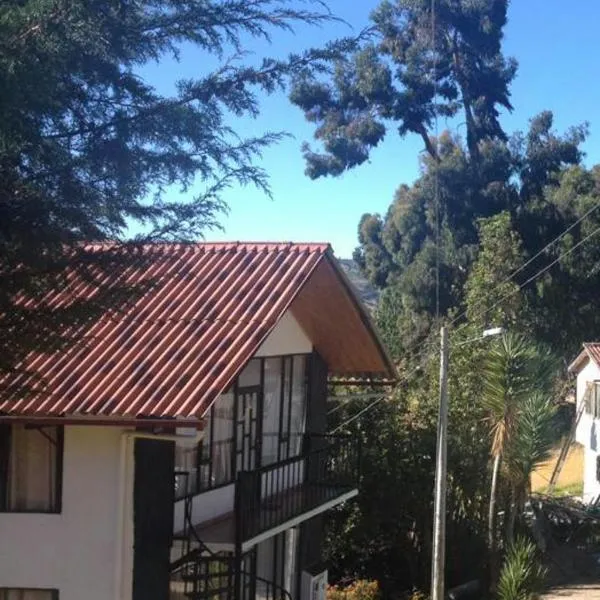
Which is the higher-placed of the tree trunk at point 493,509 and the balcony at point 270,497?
the balcony at point 270,497

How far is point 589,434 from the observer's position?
3650 cm

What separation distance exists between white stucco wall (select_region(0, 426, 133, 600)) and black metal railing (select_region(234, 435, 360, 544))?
1.29m

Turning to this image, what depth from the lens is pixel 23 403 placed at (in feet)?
33.1

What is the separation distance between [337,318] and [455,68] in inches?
1145

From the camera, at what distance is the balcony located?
10.9 meters

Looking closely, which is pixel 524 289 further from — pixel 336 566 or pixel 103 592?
pixel 103 592

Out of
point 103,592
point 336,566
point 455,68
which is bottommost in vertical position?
point 336,566

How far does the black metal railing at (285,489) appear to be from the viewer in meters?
10.9

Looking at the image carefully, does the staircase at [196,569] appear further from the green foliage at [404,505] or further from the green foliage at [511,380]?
the green foliage at [511,380]

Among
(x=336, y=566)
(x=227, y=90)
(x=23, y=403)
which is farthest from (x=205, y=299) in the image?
(x=336, y=566)

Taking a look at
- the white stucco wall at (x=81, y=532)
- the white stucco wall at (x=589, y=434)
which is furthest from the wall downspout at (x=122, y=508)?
the white stucco wall at (x=589, y=434)

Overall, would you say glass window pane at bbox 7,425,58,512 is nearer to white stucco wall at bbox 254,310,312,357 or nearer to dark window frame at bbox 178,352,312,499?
dark window frame at bbox 178,352,312,499

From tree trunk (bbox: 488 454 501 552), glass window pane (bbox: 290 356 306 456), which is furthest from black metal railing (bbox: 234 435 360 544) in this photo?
tree trunk (bbox: 488 454 501 552)

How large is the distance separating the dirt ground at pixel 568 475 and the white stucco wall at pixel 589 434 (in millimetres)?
718
